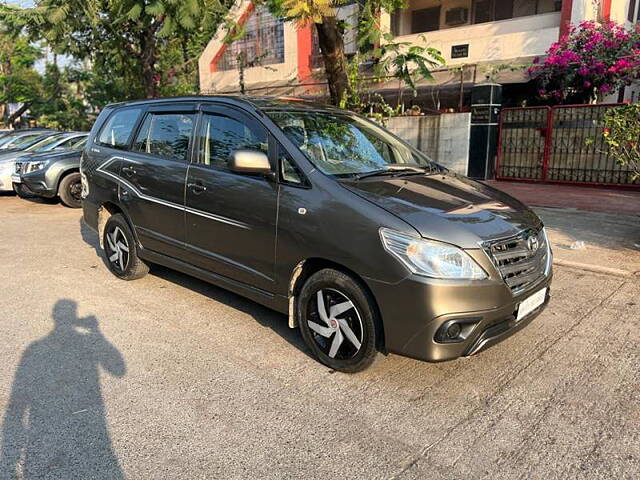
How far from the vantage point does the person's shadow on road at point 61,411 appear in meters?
2.56

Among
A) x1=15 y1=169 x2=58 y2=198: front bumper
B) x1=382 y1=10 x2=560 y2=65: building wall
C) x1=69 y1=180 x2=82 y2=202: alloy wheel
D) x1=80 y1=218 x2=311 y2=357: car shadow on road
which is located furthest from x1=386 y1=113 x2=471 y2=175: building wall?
x1=80 y1=218 x2=311 y2=357: car shadow on road

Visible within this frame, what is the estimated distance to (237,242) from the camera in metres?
3.96

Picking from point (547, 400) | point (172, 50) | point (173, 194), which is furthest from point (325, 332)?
point (172, 50)

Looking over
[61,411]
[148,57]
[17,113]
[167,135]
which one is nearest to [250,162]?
[167,135]

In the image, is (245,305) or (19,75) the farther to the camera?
(19,75)

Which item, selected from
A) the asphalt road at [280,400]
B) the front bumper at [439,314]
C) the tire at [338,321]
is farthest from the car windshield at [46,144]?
the front bumper at [439,314]

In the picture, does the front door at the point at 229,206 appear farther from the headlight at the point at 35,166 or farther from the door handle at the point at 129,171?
the headlight at the point at 35,166

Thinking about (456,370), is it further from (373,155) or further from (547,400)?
(373,155)

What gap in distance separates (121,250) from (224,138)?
2.01m

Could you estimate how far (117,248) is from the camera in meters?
5.46

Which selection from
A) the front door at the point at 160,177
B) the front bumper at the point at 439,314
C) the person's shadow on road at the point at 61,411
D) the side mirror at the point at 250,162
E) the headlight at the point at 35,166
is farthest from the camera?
the headlight at the point at 35,166

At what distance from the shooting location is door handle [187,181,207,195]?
4.20 meters

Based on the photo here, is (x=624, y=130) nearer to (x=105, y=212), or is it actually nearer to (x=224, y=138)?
(x=224, y=138)

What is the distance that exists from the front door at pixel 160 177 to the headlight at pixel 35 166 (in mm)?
6307
